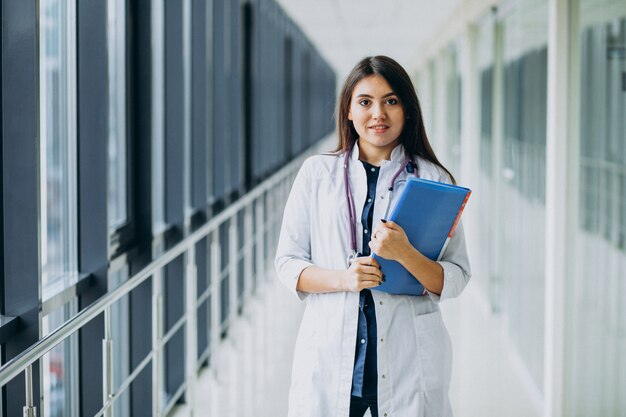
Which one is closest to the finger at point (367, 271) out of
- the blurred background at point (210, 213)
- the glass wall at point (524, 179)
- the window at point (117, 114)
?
the blurred background at point (210, 213)

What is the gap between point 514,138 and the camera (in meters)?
2.23

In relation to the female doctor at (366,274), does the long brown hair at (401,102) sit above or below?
above

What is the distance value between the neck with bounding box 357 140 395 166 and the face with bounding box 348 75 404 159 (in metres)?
0.02

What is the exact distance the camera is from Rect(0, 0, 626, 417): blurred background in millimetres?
1069

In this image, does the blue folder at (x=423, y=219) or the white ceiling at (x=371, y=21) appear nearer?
the blue folder at (x=423, y=219)

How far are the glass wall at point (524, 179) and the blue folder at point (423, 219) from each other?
104 centimetres

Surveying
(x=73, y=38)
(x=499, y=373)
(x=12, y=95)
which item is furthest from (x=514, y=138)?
(x=12, y=95)

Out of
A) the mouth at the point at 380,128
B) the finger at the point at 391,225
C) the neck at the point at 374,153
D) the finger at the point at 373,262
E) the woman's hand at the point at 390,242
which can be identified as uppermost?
the mouth at the point at 380,128

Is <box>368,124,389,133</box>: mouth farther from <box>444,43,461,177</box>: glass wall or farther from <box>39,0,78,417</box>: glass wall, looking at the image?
<box>444,43,461,177</box>: glass wall

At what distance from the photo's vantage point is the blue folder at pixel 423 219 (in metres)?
0.78

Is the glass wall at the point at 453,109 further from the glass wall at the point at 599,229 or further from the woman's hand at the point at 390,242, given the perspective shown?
the woman's hand at the point at 390,242

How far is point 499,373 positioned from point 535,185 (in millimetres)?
468

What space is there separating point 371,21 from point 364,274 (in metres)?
3.45

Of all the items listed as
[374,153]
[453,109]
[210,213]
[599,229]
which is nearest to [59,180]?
[374,153]
